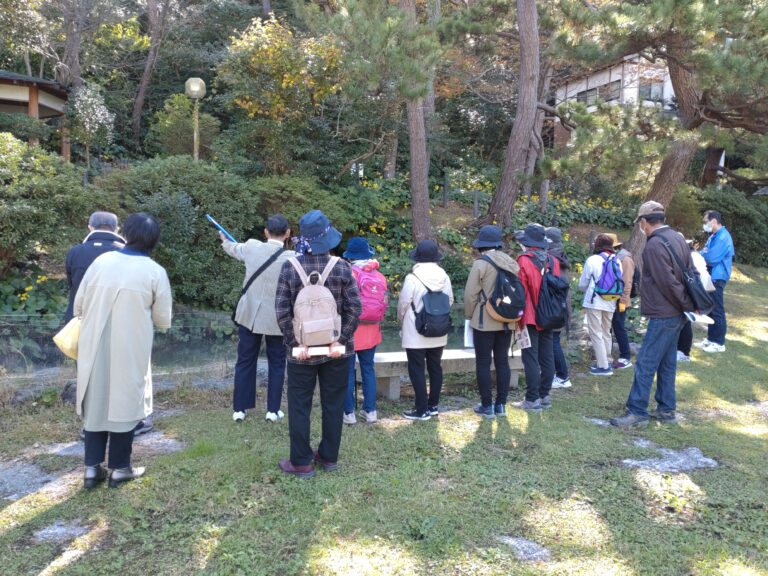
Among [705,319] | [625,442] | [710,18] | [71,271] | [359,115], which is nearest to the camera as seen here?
[71,271]

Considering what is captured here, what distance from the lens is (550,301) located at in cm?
Answer: 568

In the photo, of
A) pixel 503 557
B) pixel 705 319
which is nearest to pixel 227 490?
pixel 503 557

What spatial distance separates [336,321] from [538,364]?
258 centimetres

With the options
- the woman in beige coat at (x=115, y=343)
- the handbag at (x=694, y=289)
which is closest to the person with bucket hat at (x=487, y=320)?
the handbag at (x=694, y=289)

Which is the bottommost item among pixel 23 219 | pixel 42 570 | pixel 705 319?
pixel 42 570

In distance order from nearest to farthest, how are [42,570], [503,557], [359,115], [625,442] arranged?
[42,570] → [503,557] → [625,442] → [359,115]

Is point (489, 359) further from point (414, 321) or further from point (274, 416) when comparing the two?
point (274, 416)

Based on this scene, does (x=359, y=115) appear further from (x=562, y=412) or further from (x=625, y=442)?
(x=625, y=442)

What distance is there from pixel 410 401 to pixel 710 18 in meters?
6.17

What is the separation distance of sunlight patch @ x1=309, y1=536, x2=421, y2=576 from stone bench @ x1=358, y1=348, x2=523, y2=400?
2.60 metres

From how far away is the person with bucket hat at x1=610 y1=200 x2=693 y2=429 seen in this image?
5.19m

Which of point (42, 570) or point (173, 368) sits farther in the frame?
point (173, 368)

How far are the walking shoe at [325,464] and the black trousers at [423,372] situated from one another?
1241 millimetres

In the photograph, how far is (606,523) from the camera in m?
3.64
